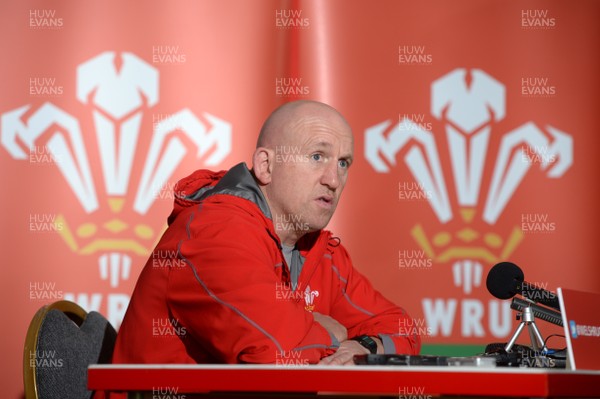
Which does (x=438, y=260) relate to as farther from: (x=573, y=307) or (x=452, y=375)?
(x=452, y=375)

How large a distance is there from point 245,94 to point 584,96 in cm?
136

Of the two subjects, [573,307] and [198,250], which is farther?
[198,250]

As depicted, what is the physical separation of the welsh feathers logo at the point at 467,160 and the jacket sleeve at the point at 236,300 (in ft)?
4.66

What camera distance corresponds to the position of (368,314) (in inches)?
86.6

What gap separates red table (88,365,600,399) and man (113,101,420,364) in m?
0.26

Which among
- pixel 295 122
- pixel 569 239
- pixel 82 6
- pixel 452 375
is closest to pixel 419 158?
pixel 569 239

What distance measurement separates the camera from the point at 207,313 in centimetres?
Result: 158

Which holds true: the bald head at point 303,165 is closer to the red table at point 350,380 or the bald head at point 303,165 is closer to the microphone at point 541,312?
the microphone at point 541,312

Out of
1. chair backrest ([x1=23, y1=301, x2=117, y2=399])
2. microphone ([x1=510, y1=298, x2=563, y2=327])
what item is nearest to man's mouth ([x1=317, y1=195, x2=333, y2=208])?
microphone ([x1=510, y1=298, x2=563, y2=327])

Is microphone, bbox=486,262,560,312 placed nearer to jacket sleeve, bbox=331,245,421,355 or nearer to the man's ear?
jacket sleeve, bbox=331,245,421,355

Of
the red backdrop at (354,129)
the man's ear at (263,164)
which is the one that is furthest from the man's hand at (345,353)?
the red backdrop at (354,129)

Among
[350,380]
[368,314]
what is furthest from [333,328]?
[350,380]

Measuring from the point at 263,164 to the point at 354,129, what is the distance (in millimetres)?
1040

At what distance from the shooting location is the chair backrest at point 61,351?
175 centimetres
